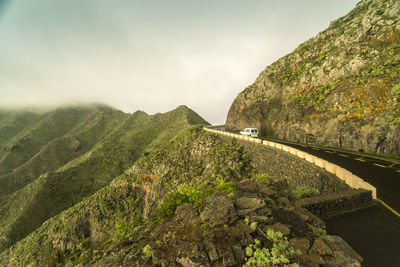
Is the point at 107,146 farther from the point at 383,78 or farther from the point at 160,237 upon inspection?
the point at 383,78

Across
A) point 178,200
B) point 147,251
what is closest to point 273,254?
point 147,251

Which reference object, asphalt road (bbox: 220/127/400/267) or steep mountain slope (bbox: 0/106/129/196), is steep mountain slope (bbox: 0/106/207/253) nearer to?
steep mountain slope (bbox: 0/106/129/196)

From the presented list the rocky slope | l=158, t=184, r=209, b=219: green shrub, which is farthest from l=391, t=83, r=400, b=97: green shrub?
l=158, t=184, r=209, b=219: green shrub

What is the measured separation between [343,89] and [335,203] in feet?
73.2

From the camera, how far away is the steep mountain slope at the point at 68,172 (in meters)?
36.8

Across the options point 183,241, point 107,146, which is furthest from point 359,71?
point 107,146

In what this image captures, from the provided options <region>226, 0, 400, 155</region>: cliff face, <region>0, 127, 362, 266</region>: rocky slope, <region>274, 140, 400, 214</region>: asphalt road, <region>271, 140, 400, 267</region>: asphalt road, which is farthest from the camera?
<region>226, 0, 400, 155</region>: cliff face

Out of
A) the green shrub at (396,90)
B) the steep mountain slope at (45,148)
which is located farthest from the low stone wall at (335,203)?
the steep mountain slope at (45,148)

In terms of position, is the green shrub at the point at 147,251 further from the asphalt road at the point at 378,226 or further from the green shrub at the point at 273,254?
the asphalt road at the point at 378,226

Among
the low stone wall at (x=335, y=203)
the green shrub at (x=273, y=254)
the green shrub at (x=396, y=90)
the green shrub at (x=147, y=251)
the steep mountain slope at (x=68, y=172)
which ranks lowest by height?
the steep mountain slope at (x=68, y=172)

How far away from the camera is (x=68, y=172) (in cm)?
4544

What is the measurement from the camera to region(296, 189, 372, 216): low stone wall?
24.6 feet

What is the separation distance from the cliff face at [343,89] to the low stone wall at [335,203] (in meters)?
13.3

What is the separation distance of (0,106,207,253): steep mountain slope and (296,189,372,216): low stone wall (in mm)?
43350
